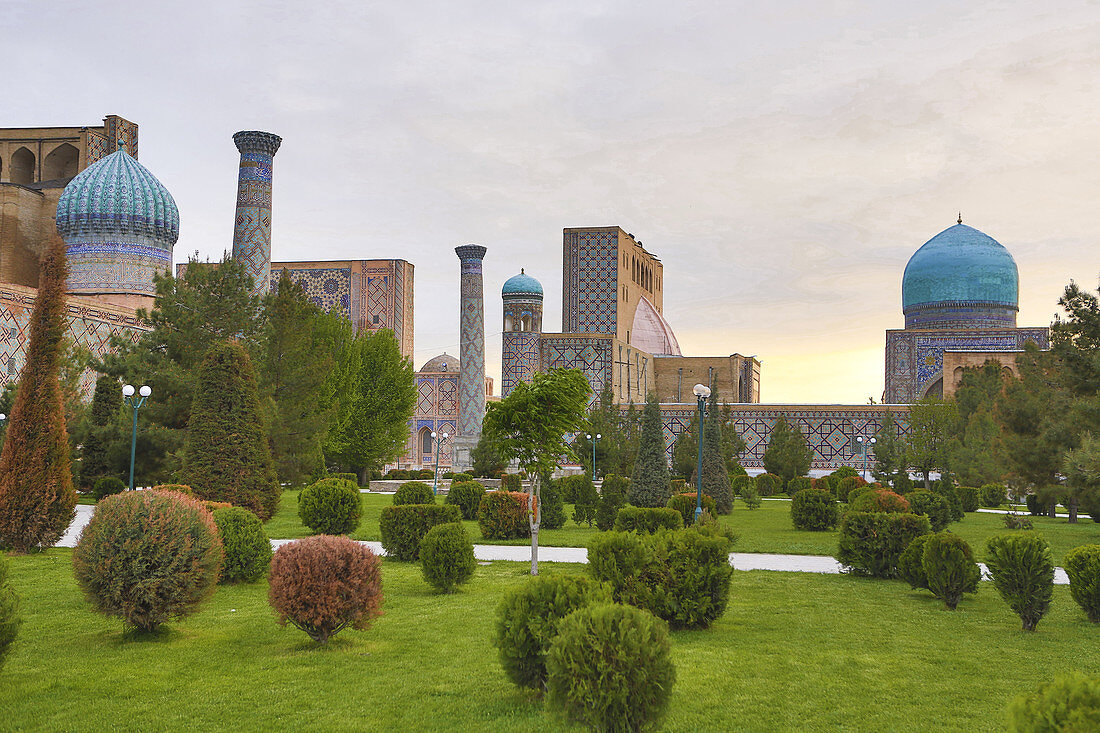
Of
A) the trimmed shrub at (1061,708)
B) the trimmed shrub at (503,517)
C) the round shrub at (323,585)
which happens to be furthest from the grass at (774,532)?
the trimmed shrub at (1061,708)

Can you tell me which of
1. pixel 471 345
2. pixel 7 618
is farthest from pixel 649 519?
pixel 471 345

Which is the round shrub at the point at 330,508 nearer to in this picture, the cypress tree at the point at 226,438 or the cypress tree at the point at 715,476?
the cypress tree at the point at 226,438

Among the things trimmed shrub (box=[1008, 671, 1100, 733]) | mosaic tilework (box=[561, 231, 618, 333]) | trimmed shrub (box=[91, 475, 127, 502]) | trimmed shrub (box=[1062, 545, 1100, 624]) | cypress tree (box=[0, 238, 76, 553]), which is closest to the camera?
trimmed shrub (box=[1008, 671, 1100, 733])

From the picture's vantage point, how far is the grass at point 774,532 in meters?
13.9

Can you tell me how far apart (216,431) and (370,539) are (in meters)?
3.17

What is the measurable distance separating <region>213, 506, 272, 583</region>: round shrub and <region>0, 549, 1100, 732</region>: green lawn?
1.77ft

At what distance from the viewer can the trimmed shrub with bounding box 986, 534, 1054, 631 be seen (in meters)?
7.45

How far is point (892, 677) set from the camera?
588cm

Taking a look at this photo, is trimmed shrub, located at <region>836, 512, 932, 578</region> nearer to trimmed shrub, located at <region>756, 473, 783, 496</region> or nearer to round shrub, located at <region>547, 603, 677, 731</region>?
round shrub, located at <region>547, 603, 677, 731</region>

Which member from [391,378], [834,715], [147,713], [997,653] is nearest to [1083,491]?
[997,653]

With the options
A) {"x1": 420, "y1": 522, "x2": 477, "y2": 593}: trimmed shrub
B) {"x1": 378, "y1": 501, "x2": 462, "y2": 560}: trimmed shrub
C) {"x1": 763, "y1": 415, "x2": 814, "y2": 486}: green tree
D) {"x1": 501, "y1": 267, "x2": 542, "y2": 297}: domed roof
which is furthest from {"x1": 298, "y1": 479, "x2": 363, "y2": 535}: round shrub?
{"x1": 501, "y1": 267, "x2": 542, "y2": 297}: domed roof

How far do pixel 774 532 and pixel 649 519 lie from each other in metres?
5.25

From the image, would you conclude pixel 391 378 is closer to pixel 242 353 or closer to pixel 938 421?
pixel 242 353

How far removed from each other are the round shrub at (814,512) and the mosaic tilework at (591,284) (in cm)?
2778
